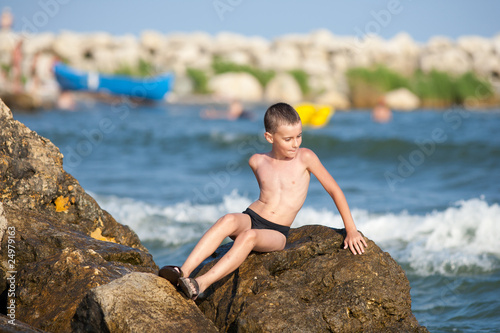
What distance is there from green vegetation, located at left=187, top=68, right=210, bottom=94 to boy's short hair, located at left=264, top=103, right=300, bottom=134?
3028 cm

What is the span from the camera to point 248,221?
12.0ft

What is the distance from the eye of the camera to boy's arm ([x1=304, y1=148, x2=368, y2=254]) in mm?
3477

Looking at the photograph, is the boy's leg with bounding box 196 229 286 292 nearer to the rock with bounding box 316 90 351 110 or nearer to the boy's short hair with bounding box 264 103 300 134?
the boy's short hair with bounding box 264 103 300 134

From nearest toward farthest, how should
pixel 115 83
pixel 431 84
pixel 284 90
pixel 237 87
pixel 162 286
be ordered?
pixel 162 286, pixel 115 83, pixel 431 84, pixel 284 90, pixel 237 87

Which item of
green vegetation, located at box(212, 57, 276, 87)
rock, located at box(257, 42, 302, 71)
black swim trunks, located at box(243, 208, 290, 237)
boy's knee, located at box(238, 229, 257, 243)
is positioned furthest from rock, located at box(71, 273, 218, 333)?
rock, located at box(257, 42, 302, 71)

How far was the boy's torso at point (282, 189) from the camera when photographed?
12.4 ft

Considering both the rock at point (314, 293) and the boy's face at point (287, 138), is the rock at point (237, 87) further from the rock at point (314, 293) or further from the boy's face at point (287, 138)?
the rock at point (314, 293)

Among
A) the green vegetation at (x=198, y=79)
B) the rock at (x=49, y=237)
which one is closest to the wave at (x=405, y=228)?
the rock at (x=49, y=237)

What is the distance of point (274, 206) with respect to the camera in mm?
3770

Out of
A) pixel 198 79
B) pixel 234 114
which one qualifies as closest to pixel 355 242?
pixel 234 114

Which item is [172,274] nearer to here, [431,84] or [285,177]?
[285,177]

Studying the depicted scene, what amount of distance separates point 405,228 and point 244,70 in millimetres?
29185

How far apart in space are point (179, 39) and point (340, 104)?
17050mm

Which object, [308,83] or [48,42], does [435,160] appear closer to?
[308,83]
